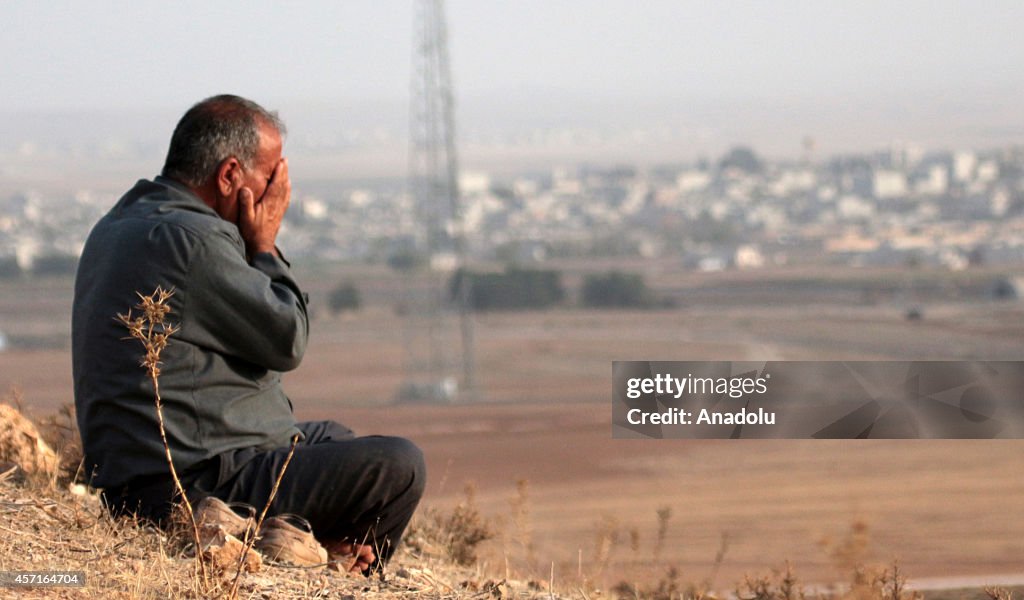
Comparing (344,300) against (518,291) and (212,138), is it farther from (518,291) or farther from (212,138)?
(212,138)

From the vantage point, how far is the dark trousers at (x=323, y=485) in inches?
147

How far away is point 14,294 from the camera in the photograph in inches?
2724

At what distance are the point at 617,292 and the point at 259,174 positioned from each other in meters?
58.5

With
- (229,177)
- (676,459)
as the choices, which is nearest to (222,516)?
(229,177)

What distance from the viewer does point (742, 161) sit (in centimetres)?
15625

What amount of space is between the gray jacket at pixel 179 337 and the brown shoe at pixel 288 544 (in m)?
0.24

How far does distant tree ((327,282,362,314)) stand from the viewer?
6050 cm

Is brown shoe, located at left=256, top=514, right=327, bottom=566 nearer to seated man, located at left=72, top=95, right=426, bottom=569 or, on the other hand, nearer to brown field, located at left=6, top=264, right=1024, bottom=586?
seated man, located at left=72, top=95, right=426, bottom=569

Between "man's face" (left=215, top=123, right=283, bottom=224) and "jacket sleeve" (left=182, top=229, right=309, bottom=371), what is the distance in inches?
9.2

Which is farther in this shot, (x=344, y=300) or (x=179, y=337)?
(x=344, y=300)

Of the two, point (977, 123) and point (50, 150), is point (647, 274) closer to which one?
point (50, 150)

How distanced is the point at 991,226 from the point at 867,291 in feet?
138

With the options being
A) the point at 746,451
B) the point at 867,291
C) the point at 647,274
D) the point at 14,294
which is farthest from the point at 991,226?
the point at 746,451

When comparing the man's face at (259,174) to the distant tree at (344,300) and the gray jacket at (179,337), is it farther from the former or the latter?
the distant tree at (344,300)
